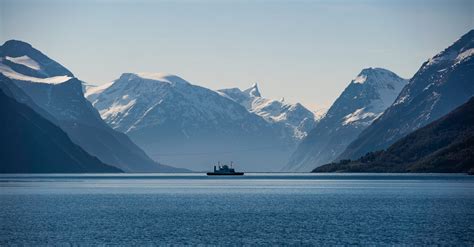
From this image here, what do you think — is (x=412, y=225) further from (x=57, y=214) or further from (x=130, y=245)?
(x=57, y=214)

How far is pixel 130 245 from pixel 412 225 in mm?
51885

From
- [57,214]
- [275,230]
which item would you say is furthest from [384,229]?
[57,214]

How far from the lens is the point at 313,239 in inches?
5325

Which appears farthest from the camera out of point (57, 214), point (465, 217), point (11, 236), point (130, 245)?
point (57, 214)

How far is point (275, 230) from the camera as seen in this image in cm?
14912

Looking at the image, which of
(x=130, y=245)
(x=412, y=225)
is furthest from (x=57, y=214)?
(x=412, y=225)

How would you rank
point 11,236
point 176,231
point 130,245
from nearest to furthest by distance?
point 130,245 → point 11,236 → point 176,231

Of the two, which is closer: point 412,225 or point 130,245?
point 130,245

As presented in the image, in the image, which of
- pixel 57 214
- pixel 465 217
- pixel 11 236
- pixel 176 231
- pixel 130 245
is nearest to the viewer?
pixel 130 245

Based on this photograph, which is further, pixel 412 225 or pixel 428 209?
pixel 428 209

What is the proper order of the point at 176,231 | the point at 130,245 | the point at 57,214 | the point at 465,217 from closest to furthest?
the point at 130,245 → the point at 176,231 → the point at 465,217 → the point at 57,214

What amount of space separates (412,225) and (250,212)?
150ft

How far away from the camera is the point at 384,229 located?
14850 cm

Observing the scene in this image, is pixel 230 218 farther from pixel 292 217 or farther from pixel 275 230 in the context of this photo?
pixel 275 230
